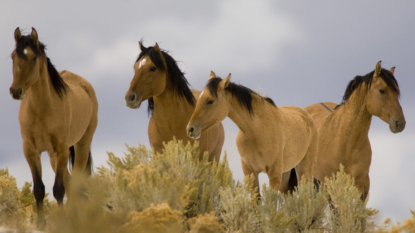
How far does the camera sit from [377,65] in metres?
7.57

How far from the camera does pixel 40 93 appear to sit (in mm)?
6707

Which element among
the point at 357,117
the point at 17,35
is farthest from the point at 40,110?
the point at 357,117

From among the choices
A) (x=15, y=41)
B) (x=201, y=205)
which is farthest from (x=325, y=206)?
(x=15, y=41)

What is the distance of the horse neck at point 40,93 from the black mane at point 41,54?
228mm

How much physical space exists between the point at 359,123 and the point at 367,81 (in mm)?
738

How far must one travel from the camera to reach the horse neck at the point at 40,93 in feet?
21.9

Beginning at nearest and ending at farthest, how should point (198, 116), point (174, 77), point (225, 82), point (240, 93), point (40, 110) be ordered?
point (198, 116) → point (225, 82) → point (40, 110) → point (240, 93) → point (174, 77)

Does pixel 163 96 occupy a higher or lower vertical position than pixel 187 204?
higher

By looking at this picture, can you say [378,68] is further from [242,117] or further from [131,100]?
[131,100]

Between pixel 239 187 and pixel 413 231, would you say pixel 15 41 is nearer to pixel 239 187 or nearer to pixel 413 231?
pixel 239 187

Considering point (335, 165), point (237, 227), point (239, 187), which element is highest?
point (335, 165)

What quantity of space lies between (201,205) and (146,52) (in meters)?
2.71

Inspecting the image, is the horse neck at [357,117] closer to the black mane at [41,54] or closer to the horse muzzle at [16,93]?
the black mane at [41,54]

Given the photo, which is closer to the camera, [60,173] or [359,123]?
[60,173]
